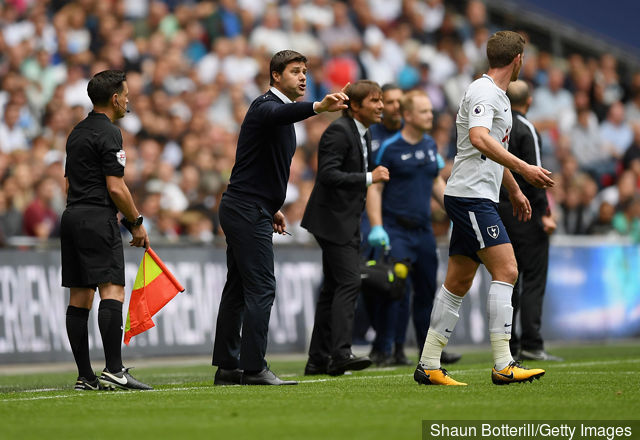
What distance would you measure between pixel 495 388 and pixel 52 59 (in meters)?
11.0

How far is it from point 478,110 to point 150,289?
270 centimetres

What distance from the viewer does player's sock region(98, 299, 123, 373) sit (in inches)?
326

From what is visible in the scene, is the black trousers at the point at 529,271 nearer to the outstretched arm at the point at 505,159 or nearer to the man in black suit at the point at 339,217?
the man in black suit at the point at 339,217

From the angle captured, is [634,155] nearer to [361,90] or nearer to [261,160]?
[361,90]

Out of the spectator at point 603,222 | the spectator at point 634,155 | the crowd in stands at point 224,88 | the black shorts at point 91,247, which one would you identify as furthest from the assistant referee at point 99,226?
the spectator at point 634,155

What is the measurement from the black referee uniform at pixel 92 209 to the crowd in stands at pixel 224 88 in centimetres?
514

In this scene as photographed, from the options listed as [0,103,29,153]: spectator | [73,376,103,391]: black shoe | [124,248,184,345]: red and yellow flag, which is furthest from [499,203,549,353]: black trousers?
[0,103,29,153]: spectator

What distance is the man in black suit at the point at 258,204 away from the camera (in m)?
8.45

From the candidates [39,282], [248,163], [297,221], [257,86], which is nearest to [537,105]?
[257,86]

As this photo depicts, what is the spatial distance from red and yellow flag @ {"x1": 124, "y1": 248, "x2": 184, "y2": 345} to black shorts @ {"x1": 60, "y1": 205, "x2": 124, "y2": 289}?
454 mm

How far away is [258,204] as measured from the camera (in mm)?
8578

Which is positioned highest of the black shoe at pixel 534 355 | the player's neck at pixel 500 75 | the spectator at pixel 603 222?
the player's neck at pixel 500 75

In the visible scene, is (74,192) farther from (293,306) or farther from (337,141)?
(293,306)

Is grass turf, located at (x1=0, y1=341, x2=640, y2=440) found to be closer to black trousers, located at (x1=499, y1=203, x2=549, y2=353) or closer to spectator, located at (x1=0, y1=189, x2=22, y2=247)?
black trousers, located at (x1=499, y1=203, x2=549, y2=353)
